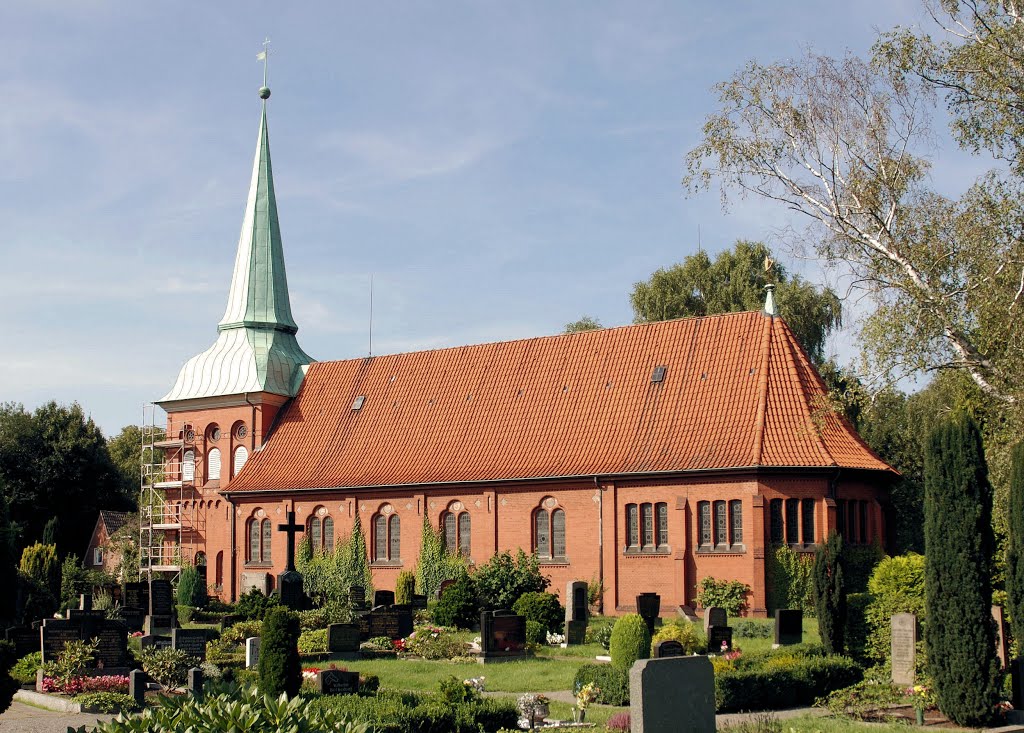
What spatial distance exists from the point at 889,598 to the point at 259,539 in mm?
27317

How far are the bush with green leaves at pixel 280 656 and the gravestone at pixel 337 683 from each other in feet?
1.21

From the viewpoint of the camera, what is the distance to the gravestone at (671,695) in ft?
38.7

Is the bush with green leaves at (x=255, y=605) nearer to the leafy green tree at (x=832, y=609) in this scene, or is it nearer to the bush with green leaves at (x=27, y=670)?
the bush with green leaves at (x=27, y=670)

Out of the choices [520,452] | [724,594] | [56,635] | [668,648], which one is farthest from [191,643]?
[520,452]

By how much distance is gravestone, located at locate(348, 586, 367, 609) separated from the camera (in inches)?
1445

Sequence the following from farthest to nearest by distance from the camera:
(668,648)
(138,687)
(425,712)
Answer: (668,648) < (138,687) < (425,712)

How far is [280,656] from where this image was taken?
58.7 feet

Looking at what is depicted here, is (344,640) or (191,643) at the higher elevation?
(191,643)

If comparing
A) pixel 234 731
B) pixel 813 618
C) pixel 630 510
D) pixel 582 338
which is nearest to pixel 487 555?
pixel 630 510

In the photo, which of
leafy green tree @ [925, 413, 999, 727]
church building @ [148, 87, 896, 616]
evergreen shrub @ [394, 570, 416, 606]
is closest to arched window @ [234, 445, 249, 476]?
church building @ [148, 87, 896, 616]

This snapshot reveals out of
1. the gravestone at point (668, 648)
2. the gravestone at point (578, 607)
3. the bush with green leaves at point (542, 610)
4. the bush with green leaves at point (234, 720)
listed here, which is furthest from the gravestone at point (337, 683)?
the bush with green leaves at point (542, 610)

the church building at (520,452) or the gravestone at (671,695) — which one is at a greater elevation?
the church building at (520,452)

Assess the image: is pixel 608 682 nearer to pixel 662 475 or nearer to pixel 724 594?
pixel 724 594

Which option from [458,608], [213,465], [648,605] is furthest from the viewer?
[213,465]
